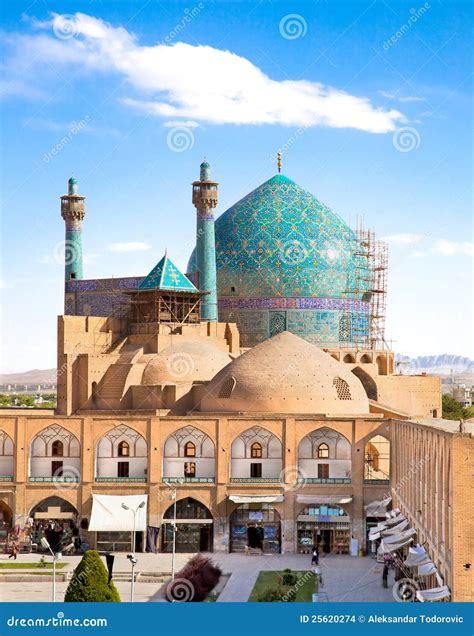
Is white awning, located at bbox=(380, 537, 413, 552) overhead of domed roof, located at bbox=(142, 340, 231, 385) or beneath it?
beneath

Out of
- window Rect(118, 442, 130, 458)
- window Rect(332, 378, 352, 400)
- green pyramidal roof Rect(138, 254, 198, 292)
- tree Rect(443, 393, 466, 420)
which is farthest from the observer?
tree Rect(443, 393, 466, 420)

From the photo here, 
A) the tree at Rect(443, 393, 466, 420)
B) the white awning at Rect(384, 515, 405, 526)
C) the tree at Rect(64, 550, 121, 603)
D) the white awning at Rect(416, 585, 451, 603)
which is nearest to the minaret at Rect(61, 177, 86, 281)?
the white awning at Rect(384, 515, 405, 526)

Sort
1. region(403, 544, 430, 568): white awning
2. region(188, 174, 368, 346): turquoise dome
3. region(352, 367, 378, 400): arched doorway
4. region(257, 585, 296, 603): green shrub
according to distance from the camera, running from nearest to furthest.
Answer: region(403, 544, 430, 568): white awning
region(257, 585, 296, 603): green shrub
region(352, 367, 378, 400): arched doorway
region(188, 174, 368, 346): turquoise dome

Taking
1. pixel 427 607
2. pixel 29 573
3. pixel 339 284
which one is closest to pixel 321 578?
pixel 29 573

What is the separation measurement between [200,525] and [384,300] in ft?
61.9

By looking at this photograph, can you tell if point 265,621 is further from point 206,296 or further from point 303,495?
point 206,296

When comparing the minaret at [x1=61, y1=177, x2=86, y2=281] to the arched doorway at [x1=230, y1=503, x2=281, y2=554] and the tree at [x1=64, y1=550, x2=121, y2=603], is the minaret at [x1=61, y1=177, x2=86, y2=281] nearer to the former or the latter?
the arched doorway at [x1=230, y1=503, x2=281, y2=554]

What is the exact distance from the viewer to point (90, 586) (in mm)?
26891

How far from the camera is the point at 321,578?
33156mm

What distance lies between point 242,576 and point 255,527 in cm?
519

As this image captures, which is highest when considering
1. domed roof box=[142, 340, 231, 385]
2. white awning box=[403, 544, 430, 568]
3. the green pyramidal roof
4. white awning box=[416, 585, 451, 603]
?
the green pyramidal roof

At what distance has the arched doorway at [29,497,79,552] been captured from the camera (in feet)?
128

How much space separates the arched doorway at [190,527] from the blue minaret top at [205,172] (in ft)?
49.3

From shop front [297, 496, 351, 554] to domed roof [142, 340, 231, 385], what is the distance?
259 inches
